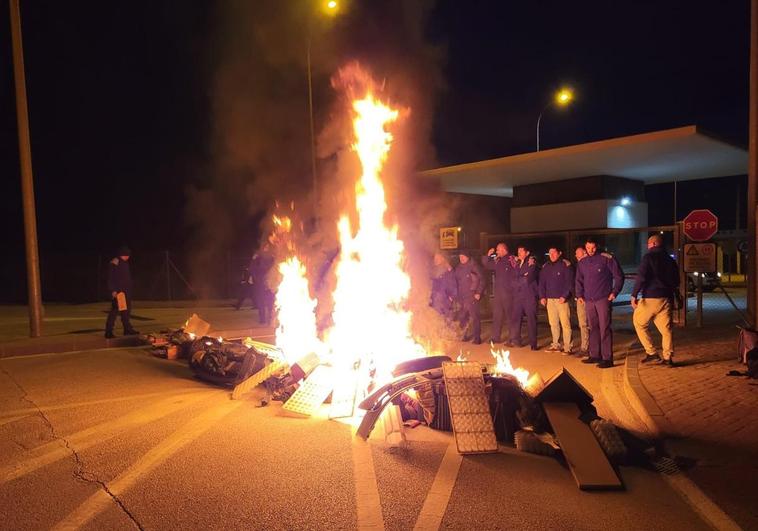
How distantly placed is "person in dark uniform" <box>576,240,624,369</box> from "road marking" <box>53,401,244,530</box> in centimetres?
525

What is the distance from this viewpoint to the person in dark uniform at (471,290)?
10.9 meters

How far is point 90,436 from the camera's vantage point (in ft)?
18.5

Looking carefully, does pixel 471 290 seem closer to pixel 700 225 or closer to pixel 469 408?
pixel 700 225

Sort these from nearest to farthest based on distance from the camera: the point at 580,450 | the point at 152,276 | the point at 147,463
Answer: the point at 580,450, the point at 147,463, the point at 152,276

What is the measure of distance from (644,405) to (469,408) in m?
2.12

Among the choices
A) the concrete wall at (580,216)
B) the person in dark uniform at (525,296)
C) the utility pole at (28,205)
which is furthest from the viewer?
the concrete wall at (580,216)

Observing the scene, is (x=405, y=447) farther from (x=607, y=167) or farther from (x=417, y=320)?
(x=607, y=167)

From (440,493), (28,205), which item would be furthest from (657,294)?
(28,205)

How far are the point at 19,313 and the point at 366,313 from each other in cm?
1500

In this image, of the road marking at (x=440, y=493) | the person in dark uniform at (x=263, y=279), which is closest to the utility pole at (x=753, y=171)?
the road marking at (x=440, y=493)

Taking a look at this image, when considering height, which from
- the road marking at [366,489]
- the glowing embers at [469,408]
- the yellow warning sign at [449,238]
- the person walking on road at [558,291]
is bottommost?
the road marking at [366,489]

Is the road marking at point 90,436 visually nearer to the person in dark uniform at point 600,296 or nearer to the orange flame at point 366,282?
the orange flame at point 366,282

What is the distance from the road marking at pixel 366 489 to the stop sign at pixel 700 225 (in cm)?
896

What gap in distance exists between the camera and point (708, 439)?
517 cm
